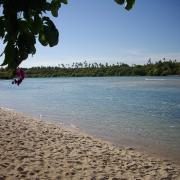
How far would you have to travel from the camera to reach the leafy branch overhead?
1718 millimetres

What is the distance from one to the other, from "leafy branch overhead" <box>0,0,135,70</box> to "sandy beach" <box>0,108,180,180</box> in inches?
295

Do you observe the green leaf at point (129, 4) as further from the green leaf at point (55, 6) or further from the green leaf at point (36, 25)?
the green leaf at point (36, 25)

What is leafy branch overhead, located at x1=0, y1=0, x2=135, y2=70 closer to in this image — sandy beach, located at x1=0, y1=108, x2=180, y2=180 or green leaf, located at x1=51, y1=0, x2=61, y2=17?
green leaf, located at x1=51, y1=0, x2=61, y2=17

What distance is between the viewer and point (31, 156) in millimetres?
11219

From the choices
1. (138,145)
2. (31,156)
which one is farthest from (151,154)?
(31,156)

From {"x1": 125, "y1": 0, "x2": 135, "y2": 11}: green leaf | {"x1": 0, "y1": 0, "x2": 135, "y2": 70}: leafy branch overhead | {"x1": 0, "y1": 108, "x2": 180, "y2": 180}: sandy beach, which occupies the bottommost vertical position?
{"x1": 0, "y1": 108, "x2": 180, "y2": 180}: sandy beach

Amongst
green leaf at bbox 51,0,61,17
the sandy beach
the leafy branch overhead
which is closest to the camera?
the leafy branch overhead

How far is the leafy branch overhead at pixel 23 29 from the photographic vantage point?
1718mm

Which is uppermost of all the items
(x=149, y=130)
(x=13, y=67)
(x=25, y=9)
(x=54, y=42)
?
(x=25, y=9)

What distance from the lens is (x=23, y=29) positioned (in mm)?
1803

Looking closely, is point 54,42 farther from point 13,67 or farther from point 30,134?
point 30,134

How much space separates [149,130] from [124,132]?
2.02 meters

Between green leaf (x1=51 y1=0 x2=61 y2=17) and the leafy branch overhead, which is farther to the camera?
green leaf (x1=51 y1=0 x2=61 y2=17)

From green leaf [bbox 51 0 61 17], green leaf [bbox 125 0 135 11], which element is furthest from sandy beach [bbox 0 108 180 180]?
green leaf [bbox 125 0 135 11]
